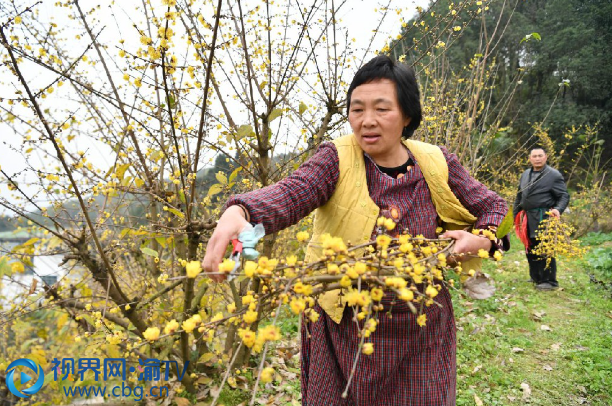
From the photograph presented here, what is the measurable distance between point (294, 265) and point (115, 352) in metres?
1.90

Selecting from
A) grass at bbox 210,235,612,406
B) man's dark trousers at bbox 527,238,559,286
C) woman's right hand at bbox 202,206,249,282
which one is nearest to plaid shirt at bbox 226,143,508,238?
woman's right hand at bbox 202,206,249,282

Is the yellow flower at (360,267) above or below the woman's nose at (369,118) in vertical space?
below

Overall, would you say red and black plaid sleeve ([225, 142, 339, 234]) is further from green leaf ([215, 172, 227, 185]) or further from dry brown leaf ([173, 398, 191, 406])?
dry brown leaf ([173, 398, 191, 406])

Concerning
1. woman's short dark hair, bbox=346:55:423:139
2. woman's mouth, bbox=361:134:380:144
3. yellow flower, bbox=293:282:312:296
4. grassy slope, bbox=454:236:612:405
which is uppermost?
woman's short dark hair, bbox=346:55:423:139

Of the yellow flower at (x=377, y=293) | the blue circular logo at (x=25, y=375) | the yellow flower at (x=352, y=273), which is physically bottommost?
the blue circular logo at (x=25, y=375)

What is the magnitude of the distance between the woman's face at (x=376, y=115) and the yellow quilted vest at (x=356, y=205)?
0.07 m

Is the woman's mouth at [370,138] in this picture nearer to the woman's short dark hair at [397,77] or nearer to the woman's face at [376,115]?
the woman's face at [376,115]

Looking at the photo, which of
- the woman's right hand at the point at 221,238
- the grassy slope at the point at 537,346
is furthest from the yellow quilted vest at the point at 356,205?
the grassy slope at the point at 537,346

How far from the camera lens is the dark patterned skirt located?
4.30 feet

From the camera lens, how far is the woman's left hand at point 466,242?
1.13 meters

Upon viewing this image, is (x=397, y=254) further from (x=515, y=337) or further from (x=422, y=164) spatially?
(x=515, y=337)

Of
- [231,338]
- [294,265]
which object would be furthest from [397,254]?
[231,338]

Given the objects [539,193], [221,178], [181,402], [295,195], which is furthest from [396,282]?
[539,193]

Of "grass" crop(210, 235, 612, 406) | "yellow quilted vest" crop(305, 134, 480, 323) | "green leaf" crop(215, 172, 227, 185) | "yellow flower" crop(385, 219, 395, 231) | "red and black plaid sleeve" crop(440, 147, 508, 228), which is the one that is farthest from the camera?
"grass" crop(210, 235, 612, 406)
